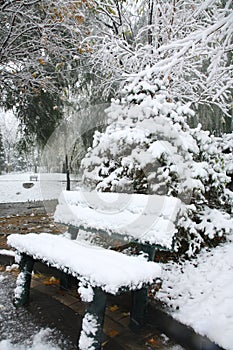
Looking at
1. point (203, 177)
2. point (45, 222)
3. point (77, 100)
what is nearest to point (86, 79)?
point (77, 100)

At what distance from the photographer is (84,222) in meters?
2.97

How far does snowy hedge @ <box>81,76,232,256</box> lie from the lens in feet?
11.3

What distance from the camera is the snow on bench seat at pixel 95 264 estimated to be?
73.2 inches

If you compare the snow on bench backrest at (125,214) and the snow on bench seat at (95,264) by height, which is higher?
the snow on bench backrest at (125,214)

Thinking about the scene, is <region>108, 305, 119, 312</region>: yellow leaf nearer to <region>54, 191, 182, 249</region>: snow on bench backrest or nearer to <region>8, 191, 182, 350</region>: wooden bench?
<region>8, 191, 182, 350</region>: wooden bench

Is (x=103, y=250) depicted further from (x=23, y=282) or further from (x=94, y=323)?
(x=23, y=282)

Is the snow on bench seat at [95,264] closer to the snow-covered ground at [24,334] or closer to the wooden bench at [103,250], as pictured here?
the wooden bench at [103,250]

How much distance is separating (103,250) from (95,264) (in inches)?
18.1

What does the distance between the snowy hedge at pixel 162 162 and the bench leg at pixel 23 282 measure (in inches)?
54.9

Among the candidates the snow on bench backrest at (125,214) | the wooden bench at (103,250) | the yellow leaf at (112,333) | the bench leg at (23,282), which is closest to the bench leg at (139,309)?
the wooden bench at (103,250)

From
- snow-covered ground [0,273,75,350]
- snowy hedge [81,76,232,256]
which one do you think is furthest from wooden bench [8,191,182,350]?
snowy hedge [81,76,232,256]

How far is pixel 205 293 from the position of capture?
2701 millimetres

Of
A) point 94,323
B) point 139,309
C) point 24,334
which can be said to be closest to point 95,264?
point 94,323

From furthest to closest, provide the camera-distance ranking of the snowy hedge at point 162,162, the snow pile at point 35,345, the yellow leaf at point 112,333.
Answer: the snowy hedge at point 162,162, the yellow leaf at point 112,333, the snow pile at point 35,345
